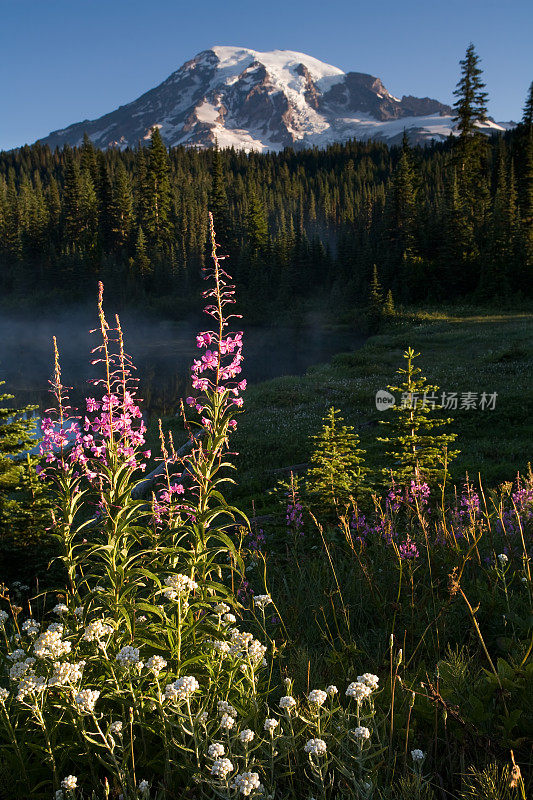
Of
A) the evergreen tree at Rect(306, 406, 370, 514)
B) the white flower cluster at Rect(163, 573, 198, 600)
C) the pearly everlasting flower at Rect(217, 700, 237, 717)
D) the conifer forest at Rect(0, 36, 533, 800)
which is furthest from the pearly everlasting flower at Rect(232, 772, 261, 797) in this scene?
the evergreen tree at Rect(306, 406, 370, 514)

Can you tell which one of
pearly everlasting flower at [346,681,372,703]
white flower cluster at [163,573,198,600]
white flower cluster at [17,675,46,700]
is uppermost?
white flower cluster at [163,573,198,600]

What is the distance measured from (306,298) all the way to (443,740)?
66.6m

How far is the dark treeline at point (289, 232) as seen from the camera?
5072 cm

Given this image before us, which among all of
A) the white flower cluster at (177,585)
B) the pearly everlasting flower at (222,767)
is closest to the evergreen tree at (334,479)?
the white flower cluster at (177,585)

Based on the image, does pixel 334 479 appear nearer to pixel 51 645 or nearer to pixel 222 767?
pixel 51 645

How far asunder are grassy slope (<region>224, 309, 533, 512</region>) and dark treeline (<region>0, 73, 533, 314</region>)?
49.2ft

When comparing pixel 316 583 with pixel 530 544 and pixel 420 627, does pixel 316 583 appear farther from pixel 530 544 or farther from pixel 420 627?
pixel 530 544

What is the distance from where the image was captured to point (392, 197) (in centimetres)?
6178

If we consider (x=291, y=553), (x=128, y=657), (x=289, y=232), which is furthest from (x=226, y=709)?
(x=289, y=232)

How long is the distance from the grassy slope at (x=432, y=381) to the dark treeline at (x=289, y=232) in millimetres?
15006

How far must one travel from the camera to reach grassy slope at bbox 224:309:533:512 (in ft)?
43.3

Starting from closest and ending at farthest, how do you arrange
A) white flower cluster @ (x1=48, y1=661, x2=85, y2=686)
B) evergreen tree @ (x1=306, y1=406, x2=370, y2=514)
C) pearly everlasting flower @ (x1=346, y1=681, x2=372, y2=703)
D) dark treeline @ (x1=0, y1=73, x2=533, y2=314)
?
pearly everlasting flower @ (x1=346, y1=681, x2=372, y2=703)
white flower cluster @ (x1=48, y1=661, x2=85, y2=686)
evergreen tree @ (x1=306, y1=406, x2=370, y2=514)
dark treeline @ (x1=0, y1=73, x2=533, y2=314)

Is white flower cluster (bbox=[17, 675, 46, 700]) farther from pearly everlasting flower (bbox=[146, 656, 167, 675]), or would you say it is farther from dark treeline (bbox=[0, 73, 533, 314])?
dark treeline (bbox=[0, 73, 533, 314])

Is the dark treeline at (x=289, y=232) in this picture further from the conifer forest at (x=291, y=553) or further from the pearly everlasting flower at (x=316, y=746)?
the pearly everlasting flower at (x=316, y=746)
